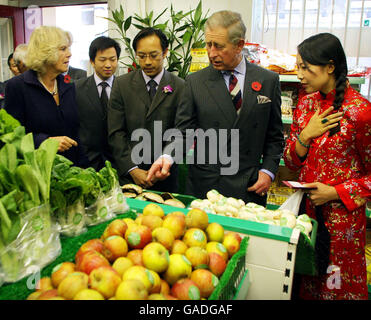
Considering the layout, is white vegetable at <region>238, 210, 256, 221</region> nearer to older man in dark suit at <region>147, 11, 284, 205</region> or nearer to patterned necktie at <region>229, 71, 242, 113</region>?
older man in dark suit at <region>147, 11, 284, 205</region>

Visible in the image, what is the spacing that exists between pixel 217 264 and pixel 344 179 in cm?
111

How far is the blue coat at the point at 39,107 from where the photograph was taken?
8.12ft

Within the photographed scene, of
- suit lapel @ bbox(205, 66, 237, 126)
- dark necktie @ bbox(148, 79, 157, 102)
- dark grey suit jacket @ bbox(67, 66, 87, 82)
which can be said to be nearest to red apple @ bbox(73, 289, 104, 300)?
suit lapel @ bbox(205, 66, 237, 126)

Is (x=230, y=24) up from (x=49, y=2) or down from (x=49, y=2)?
down

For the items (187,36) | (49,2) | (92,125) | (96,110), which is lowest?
(92,125)

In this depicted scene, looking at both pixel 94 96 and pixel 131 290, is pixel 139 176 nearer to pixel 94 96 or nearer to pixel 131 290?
pixel 94 96

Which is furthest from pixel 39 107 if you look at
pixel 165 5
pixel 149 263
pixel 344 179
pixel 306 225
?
pixel 165 5

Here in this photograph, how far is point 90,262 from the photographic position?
3.59 feet

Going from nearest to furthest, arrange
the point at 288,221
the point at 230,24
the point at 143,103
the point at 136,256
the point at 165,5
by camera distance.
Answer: the point at 136,256 < the point at 288,221 < the point at 230,24 < the point at 143,103 < the point at 165,5

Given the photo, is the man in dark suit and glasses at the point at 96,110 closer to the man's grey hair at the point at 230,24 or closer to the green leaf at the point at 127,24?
the man's grey hair at the point at 230,24

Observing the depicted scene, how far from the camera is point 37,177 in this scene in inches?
46.0

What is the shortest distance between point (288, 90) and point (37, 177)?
3.02 metres
